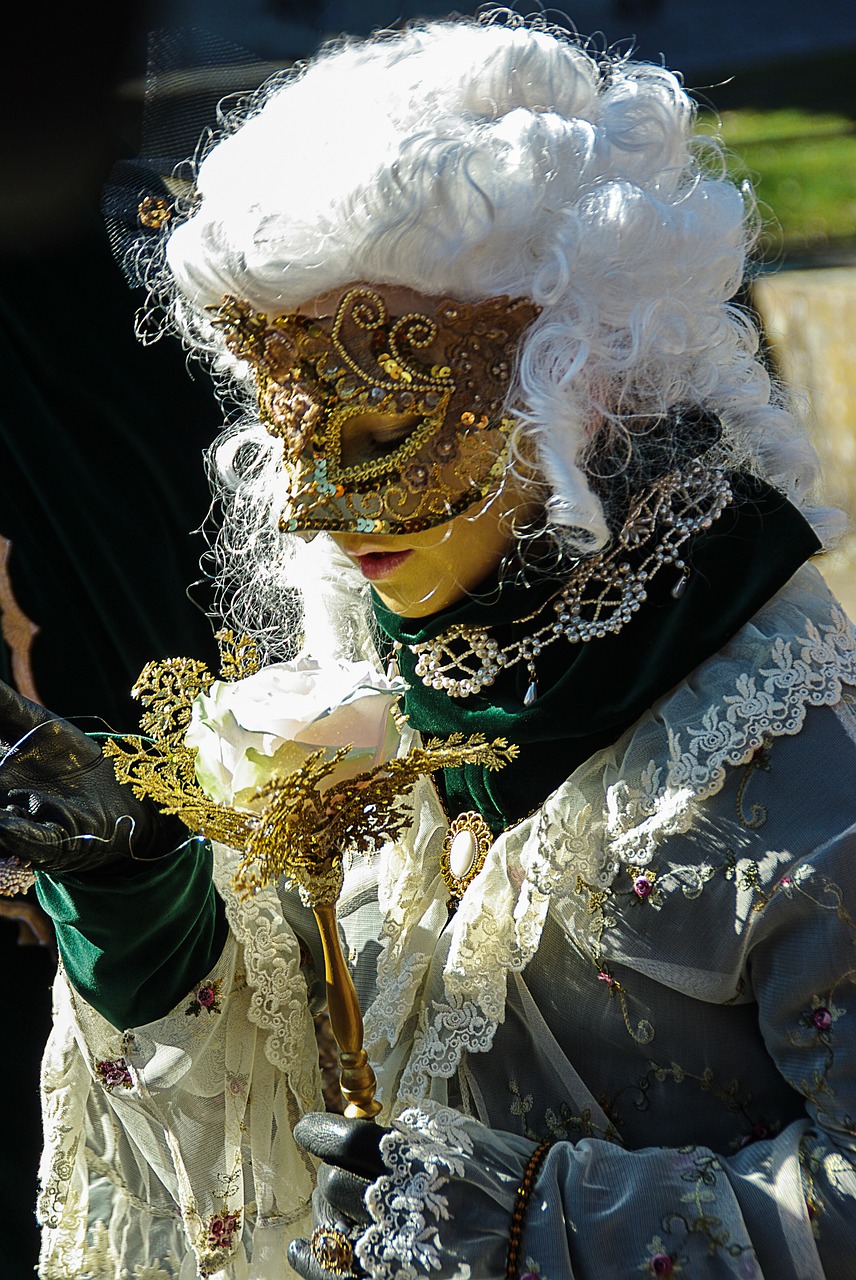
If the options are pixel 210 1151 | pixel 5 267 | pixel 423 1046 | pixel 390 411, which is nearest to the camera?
pixel 390 411

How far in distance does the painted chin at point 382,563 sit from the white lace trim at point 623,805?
0.29 metres

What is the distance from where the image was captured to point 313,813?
3.41 feet

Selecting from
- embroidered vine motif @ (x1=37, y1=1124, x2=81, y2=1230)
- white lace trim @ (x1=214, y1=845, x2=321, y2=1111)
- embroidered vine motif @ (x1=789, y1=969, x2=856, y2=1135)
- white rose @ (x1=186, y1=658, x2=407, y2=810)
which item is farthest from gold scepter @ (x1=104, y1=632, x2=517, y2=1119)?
embroidered vine motif @ (x1=37, y1=1124, x2=81, y2=1230)

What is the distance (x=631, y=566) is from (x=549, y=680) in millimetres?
145

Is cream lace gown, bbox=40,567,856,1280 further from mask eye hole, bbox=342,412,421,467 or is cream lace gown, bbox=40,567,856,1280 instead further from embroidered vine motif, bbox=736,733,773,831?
mask eye hole, bbox=342,412,421,467

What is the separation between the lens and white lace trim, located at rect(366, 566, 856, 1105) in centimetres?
112

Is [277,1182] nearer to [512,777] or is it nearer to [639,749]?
[512,777]

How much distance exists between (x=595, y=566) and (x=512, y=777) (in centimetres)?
25

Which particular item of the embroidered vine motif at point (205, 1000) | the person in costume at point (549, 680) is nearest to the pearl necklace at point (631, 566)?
the person in costume at point (549, 680)

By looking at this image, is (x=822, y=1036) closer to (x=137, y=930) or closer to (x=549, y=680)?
(x=549, y=680)

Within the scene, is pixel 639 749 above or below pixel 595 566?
below

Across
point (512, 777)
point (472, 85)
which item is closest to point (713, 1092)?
point (512, 777)

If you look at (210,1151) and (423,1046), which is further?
(210,1151)

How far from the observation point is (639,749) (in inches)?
46.2
